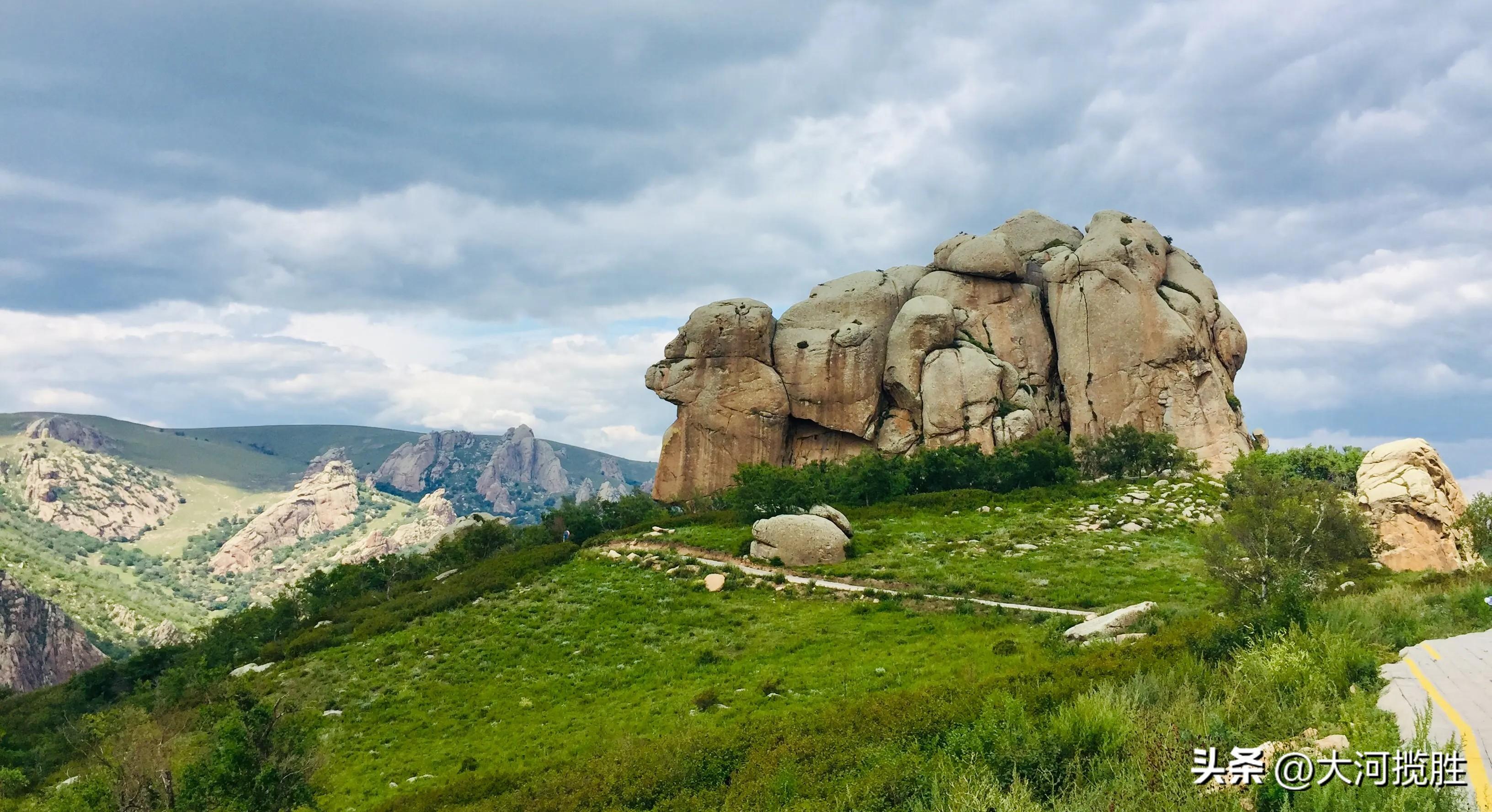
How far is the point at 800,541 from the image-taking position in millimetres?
40281

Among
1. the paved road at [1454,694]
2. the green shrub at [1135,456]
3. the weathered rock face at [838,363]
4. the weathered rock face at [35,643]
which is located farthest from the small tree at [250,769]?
the weathered rock face at [35,643]

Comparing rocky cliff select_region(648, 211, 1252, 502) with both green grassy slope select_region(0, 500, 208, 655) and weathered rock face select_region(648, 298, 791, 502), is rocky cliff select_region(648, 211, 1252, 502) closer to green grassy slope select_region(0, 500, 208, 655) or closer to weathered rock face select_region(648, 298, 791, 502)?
weathered rock face select_region(648, 298, 791, 502)

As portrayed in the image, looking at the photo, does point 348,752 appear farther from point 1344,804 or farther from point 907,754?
point 1344,804

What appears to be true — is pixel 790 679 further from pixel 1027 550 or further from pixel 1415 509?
pixel 1415 509

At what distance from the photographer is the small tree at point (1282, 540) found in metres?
22.4

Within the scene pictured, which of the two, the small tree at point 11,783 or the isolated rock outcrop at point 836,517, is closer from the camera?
the small tree at point 11,783

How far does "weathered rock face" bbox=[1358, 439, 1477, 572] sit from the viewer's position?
1177 inches

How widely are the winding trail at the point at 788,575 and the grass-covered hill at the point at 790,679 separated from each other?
1.58ft

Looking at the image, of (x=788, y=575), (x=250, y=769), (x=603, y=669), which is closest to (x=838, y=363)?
(x=788, y=575)

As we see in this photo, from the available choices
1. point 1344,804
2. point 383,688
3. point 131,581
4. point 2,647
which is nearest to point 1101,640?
point 1344,804

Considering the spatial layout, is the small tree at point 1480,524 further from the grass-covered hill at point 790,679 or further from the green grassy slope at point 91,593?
the green grassy slope at point 91,593

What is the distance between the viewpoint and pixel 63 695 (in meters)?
51.7

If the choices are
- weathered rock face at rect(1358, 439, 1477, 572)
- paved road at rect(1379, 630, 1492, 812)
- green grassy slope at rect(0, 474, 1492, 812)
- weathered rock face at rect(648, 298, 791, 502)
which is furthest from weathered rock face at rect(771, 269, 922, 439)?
paved road at rect(1379, 630, 1492, 812)

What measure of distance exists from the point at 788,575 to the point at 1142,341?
46.6 metres
